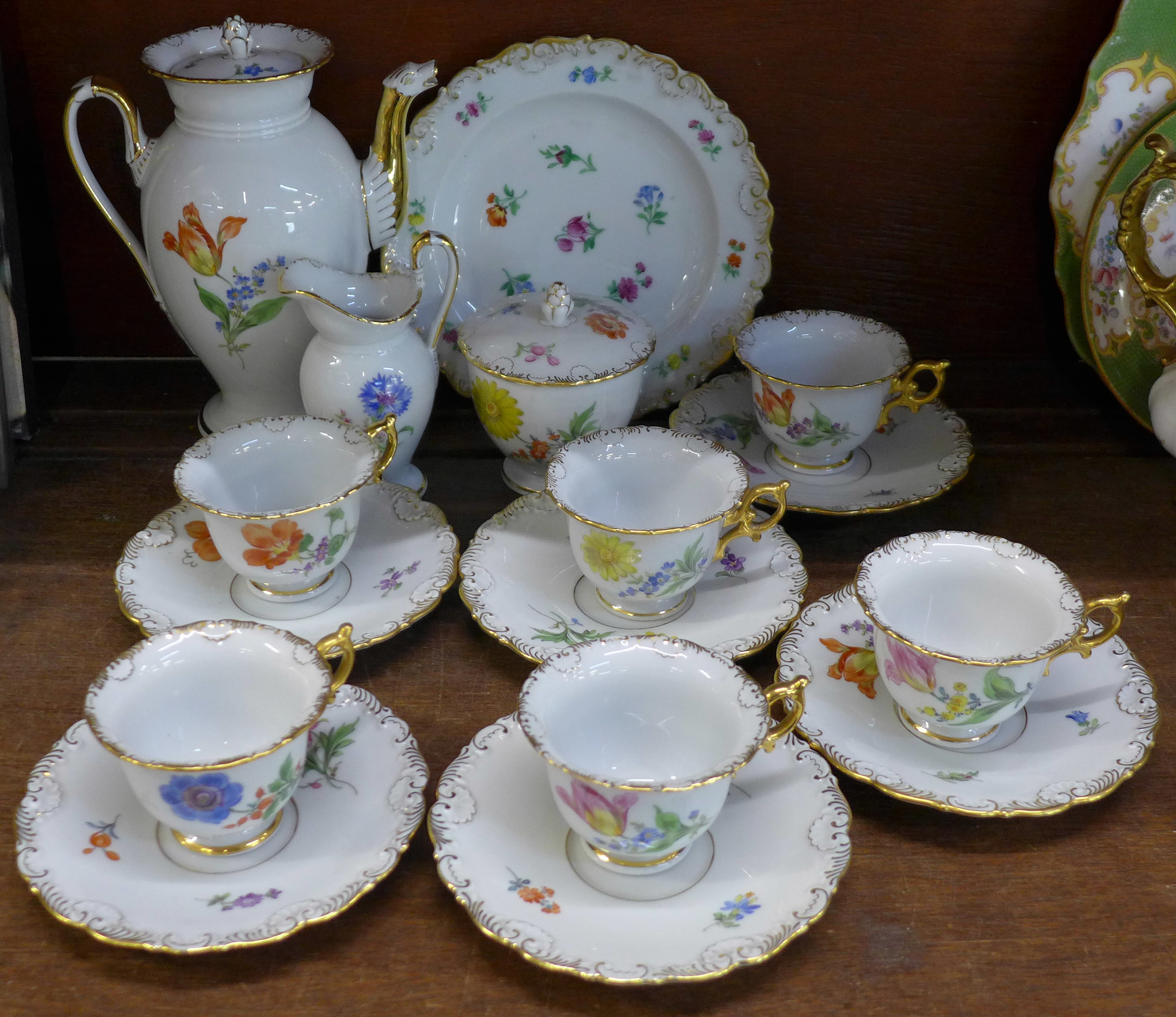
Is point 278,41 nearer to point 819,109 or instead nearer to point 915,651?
point 819,109

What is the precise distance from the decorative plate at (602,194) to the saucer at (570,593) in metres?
0.19

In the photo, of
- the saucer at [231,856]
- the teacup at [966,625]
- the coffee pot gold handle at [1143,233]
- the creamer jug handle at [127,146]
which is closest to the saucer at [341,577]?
the saucer at [231,856]

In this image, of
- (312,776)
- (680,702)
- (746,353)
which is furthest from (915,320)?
(312,776)

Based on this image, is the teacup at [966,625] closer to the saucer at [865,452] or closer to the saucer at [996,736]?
the saucer at [996,736]

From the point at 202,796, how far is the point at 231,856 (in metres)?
0.06

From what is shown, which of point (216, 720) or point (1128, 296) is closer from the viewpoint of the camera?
point (216, 720)

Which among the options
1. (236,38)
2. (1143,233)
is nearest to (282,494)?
(236,38)

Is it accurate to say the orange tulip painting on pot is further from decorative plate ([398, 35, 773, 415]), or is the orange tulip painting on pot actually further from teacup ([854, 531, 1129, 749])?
teacup ([854, 531, 1129, 749])

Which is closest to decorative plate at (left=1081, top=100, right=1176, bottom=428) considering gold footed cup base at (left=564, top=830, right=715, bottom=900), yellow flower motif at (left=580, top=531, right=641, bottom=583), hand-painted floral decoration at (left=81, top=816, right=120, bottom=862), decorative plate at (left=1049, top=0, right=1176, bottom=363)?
decorative plate at (left=1049, top=0, right=1176, bottom=363)

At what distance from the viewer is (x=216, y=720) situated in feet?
2.29

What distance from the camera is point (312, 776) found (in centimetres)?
71

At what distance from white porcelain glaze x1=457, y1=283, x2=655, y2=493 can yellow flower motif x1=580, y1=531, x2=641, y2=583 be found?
0.10 metres

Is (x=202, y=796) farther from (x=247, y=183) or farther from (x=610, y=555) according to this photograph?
(x=247, y=183)

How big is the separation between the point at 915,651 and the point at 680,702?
0.14 metres
